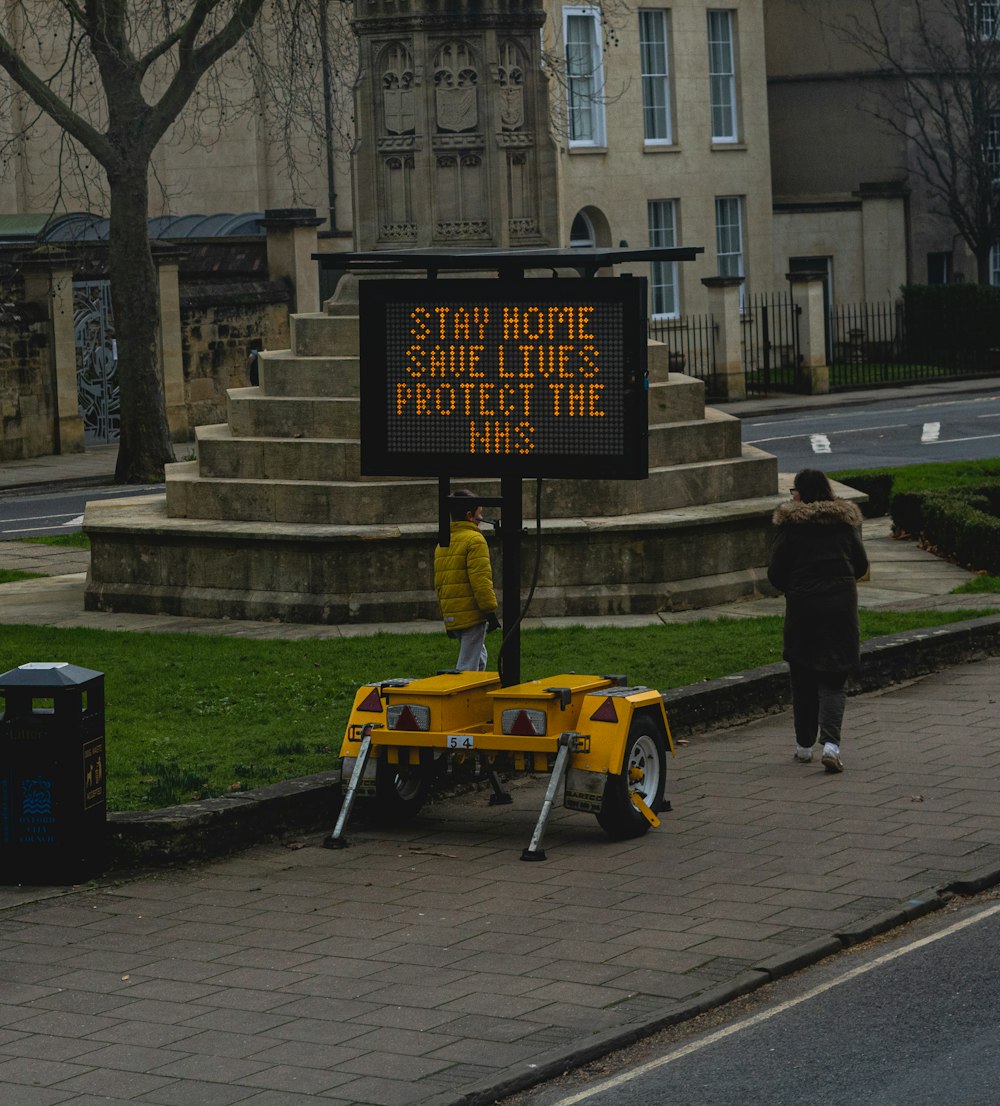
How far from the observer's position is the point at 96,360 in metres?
36.8

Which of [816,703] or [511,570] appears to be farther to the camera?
[816,703]

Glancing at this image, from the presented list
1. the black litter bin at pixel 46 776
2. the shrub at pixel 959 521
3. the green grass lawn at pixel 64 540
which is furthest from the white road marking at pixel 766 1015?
the green grass lawn at pixel 64 540

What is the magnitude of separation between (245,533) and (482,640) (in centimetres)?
460

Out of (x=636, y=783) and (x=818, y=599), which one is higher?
(x=818, y=599)

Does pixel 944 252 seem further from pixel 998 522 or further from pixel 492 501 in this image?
pixel 492 501

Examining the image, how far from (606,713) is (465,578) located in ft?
8.01

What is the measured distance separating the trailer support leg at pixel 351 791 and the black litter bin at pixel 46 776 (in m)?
1.24

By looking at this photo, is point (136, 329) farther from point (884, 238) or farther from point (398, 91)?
point (884, 238)

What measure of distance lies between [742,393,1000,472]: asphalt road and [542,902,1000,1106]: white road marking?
1899cm

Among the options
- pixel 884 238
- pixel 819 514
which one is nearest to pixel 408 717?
pixel 819 514

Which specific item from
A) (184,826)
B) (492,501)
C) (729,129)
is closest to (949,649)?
(492,501)

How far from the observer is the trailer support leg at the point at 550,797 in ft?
31.4

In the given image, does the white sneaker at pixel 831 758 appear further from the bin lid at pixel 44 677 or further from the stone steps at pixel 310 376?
the stone steps at pixel 310 376

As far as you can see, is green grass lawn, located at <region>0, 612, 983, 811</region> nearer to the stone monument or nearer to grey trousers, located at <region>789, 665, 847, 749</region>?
the stone monument
